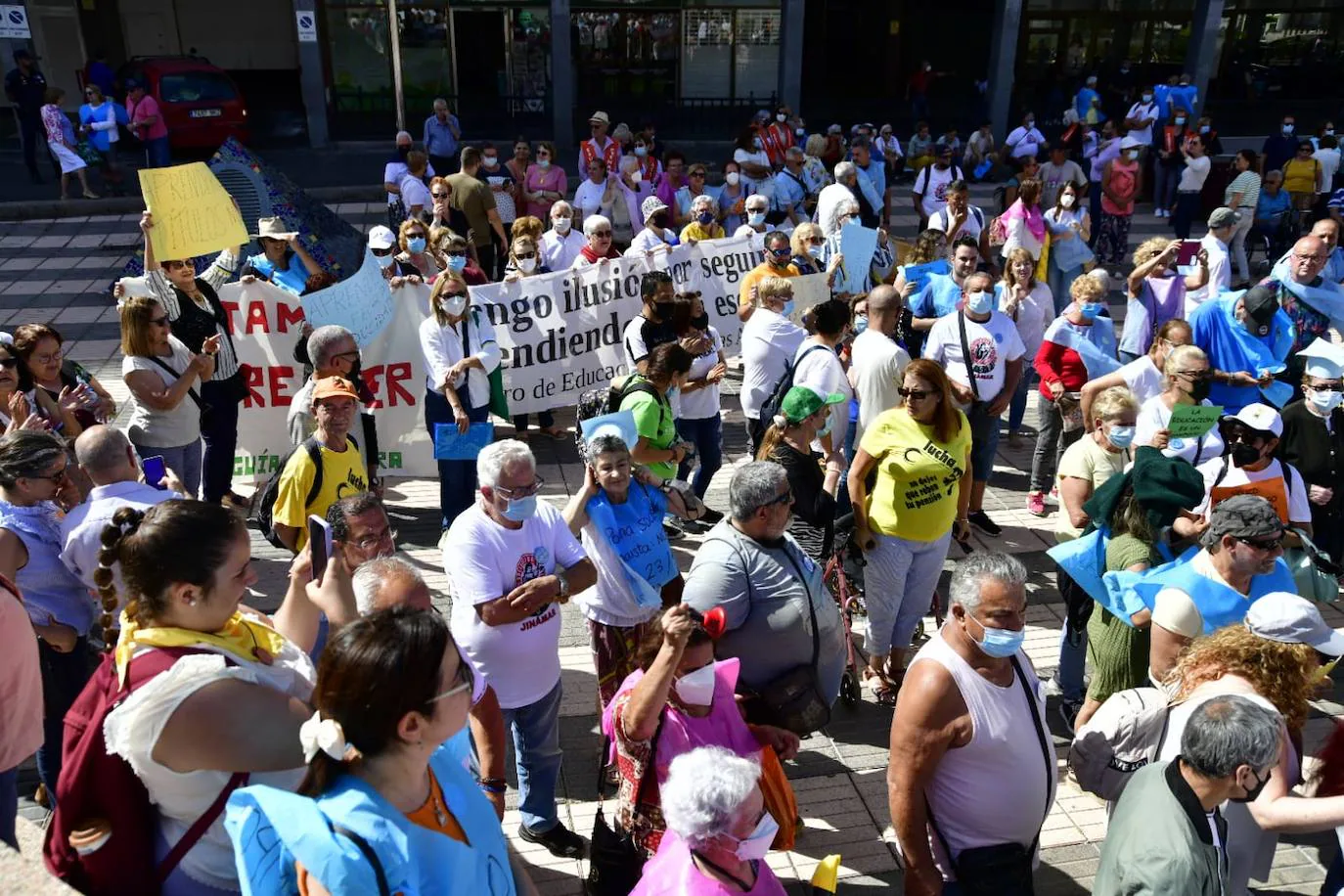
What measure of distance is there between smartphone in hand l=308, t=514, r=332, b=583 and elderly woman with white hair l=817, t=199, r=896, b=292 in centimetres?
634

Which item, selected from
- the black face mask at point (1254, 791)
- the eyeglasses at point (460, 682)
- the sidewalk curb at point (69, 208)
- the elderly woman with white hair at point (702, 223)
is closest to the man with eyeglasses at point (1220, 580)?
the black face mask at point (1254, 791)

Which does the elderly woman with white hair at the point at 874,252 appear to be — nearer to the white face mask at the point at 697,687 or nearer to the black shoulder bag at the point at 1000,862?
the black shoulder bag at the point at 1000,862

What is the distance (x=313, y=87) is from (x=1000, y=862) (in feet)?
69.8

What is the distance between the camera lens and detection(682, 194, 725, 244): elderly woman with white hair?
32.2ft

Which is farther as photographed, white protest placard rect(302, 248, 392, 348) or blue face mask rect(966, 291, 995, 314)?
white protest placard rect(302, 248, 392, 348)

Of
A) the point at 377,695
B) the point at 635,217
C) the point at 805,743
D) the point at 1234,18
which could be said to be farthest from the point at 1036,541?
the point at 1234,18

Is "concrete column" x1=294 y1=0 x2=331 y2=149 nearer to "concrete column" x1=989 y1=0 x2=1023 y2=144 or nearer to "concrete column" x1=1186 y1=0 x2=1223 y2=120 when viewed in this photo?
"concrete column" x1=989 y1=0 x2=1023 y2=144

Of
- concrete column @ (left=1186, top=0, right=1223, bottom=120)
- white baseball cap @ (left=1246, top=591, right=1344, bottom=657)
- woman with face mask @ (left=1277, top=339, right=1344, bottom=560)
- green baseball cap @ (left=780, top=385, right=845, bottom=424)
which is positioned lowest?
woman with face mask @ (left=1277, top=339, right=1344, bottom=560)

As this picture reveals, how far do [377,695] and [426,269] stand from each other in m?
6.52

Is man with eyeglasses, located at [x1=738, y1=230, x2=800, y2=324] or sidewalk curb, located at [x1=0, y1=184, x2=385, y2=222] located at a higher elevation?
man with eyeglasses, located at [x1=738, y1=230, x2=800, y2=324]

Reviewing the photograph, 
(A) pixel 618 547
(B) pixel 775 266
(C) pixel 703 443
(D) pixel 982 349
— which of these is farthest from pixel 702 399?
(A) pixel 618 547

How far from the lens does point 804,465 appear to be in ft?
15.9

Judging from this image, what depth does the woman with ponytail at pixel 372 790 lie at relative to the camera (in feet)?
7.01

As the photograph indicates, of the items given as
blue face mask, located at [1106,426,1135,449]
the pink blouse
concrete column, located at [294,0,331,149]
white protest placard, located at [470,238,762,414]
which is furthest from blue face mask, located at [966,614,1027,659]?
concrete column, located at [294,0,331,149]
